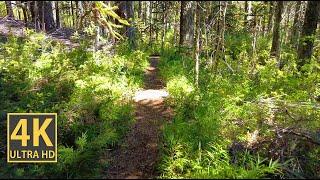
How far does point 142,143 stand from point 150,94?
141 inches

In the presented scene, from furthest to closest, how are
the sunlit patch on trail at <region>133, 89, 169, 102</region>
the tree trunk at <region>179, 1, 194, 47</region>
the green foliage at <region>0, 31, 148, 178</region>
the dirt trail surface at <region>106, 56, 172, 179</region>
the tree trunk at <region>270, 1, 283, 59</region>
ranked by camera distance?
the tree trunk at <region>179, 1, 194, 47</region>
the tree trunk at <region>270, 1, 283, 59</region>
the sunlit patch on trail at <region>133, 89, 169, 102</region>
the dirt trail surface at <region>106, 56, 172, 179</region>
the green foliage at <region>0, 31, 148, 178</region>

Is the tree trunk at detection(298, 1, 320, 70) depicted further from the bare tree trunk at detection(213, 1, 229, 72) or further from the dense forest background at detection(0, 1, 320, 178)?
the bare tree trunk at detection(213, 1, 229, 72)

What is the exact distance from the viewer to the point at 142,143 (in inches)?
308

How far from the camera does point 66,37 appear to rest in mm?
15617

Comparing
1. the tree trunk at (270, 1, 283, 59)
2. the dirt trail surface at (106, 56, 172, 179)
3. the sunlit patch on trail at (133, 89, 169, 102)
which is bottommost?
the dirt trail surface at (106, 56, 172, 179)

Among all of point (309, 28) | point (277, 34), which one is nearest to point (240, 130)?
point (309, 28)

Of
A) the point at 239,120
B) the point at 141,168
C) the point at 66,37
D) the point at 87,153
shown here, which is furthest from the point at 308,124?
the point at 66,37

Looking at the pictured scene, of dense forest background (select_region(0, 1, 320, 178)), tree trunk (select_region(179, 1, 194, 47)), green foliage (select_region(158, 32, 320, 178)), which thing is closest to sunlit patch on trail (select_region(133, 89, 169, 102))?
dense forest background (select_region(0, 1, 320, 178))

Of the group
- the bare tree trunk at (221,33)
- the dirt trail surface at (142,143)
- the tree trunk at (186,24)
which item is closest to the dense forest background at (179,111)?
the dirt trail surface at (142,143)

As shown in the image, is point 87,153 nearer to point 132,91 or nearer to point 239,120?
point 239,120

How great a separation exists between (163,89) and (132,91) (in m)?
1.45

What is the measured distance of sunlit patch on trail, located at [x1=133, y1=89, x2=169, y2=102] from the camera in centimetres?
1086

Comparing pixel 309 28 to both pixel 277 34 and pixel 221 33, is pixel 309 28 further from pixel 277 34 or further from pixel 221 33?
pixel 277 34

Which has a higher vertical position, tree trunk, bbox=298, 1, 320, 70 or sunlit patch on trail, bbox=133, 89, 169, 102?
tree trunk, bbox=298, 1, 320, 70
